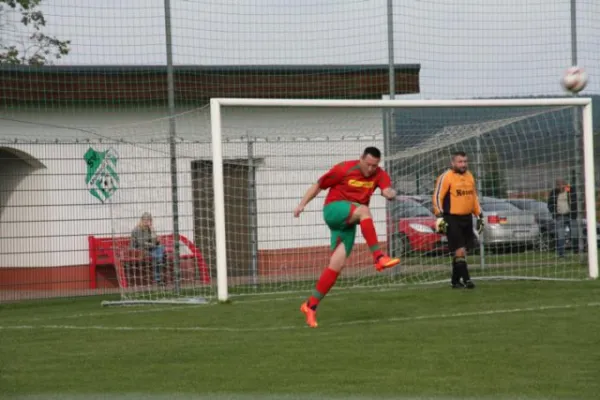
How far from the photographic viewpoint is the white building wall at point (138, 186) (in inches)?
621

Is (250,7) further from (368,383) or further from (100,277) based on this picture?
(368,383)

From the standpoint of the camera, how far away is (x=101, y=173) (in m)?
16.6

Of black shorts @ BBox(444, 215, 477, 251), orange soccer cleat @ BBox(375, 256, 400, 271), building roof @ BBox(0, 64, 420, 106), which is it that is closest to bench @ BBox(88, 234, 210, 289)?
building roof @ BBox(0, 64, 420, 106)

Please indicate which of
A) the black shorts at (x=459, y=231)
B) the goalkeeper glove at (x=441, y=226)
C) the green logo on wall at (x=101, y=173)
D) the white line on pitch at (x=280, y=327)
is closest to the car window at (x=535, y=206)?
the black shorts at (x=459, y=231)

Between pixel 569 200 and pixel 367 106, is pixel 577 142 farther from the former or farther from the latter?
pixel 367 106

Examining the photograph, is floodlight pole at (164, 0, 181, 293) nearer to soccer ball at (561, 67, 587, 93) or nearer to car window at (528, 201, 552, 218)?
soccer ball at (561, 67, 587, 93)

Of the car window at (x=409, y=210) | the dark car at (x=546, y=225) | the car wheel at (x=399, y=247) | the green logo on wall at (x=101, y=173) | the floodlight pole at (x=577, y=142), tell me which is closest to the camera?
the green logo on wall at (x=101, y=173)

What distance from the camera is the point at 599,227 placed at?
2580cm

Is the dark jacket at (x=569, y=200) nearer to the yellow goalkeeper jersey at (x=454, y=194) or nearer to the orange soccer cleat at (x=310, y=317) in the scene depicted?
the yellow goalkeeper jersey at (x=454, y=194)

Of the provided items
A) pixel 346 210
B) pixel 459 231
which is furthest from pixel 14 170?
pixel 346 210

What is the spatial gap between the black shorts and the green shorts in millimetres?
4124

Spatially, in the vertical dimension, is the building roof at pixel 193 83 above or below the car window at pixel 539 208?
above

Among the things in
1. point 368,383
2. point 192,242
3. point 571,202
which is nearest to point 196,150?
point 192,242

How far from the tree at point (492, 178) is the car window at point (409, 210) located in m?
1.14
